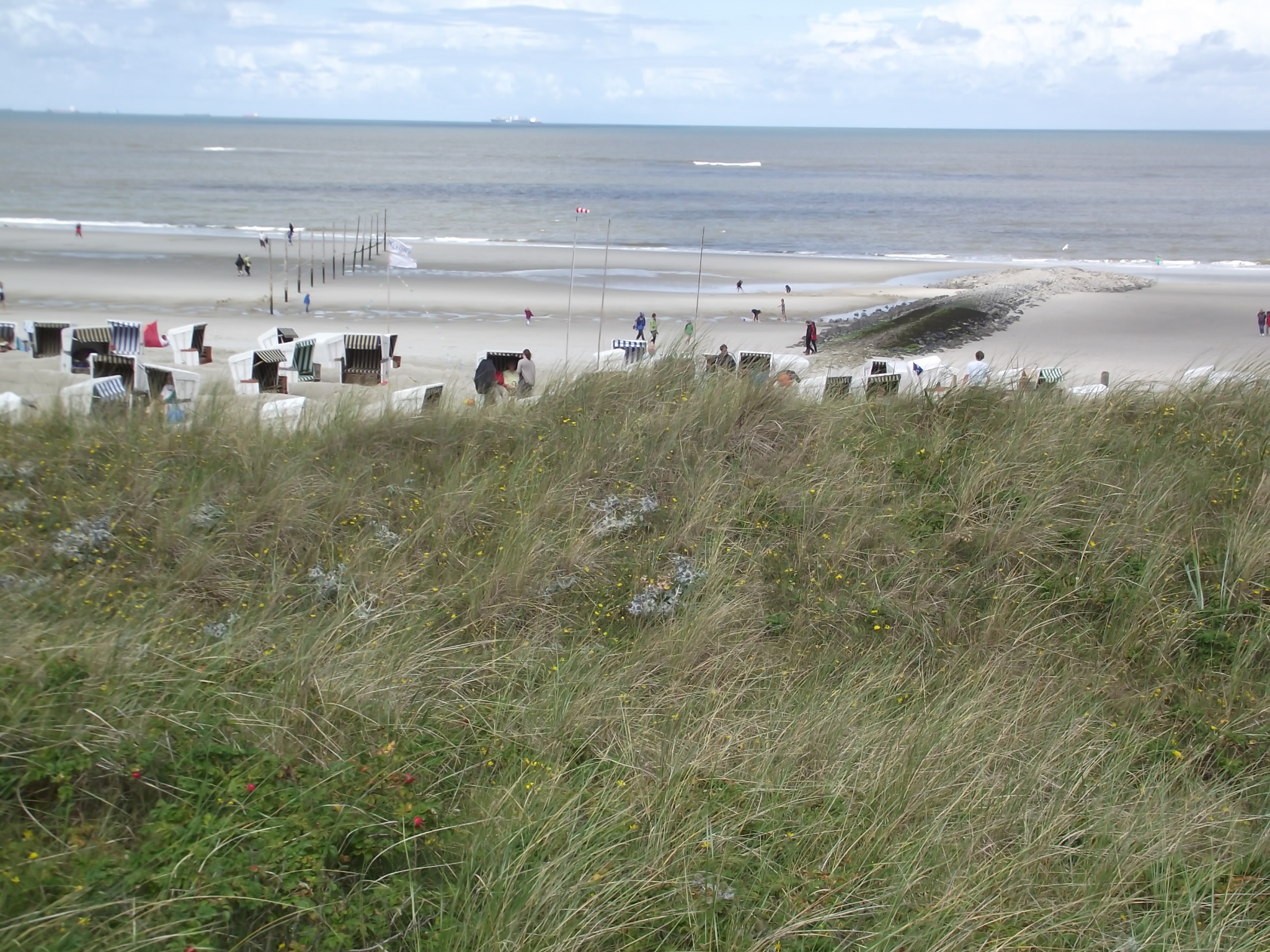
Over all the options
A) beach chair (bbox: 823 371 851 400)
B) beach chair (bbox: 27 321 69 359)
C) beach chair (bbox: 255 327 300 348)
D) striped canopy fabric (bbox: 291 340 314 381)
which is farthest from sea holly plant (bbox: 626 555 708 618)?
beach chair (bbox: 27 321 69 359)

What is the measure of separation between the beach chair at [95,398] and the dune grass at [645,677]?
572 mm

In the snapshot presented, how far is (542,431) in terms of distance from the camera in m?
6.70

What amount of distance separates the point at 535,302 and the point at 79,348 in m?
15.0

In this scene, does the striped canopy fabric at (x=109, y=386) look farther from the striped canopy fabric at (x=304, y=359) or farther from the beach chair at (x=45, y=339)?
the beach chair at (x=45, y=339)

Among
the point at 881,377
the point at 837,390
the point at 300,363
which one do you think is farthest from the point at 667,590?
the point at 300,363

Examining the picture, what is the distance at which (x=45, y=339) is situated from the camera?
61.5ft

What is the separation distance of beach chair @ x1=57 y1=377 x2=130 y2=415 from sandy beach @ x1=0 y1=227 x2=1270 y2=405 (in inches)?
131

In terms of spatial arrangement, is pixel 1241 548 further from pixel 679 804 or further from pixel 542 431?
pixel 542 431

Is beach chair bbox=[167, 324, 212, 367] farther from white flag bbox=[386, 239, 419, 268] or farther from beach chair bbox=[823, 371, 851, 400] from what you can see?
beach chair bbox=[823, 371, 851, 400]

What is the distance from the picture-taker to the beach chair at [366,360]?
17609 mm

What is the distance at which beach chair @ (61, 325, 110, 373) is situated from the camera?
17.2 metres

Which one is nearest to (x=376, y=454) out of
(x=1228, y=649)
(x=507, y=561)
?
(x=507, y=561)

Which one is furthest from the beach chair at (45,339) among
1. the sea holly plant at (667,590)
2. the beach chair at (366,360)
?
the sea holly plant at (667,590)

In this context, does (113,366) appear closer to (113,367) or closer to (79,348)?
(113,367)
